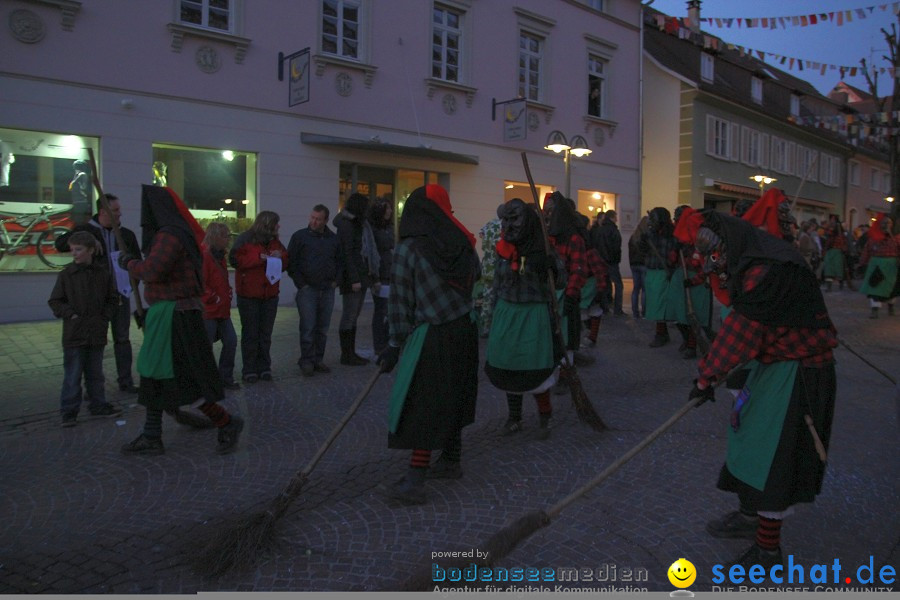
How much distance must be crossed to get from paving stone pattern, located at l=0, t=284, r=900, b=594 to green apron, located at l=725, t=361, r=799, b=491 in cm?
54

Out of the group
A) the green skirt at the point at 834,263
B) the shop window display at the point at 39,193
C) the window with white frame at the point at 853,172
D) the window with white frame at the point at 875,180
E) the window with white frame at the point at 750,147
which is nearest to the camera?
the shop window display at the point at 39,193

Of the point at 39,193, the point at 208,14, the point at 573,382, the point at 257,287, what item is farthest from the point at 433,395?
the point at 208,14

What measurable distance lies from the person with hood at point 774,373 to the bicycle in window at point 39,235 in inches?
397

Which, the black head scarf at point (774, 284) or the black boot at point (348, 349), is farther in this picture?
the black boot at point (348, 349)

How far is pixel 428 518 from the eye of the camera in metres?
3.87

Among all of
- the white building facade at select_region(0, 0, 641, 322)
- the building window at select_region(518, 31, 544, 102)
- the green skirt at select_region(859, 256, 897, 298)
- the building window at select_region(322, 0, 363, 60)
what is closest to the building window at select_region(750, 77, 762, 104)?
the white building facade at select_region(0, 0, 641, 322)

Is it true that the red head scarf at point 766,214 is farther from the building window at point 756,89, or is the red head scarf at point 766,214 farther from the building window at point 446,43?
the building window at point 756,89

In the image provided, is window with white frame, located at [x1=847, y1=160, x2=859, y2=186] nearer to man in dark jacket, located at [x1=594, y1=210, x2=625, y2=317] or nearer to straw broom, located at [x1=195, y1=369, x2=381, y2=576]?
man in dark jacket, located at [x1=594, y1=210, x2=625, y2=317]

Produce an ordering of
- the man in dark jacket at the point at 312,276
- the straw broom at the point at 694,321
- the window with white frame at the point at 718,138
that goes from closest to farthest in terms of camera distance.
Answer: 1. the man in dark jacket at the point at 312,276
2. the straw broom at the point at 694,321
3. the window with white frame at the point at 718,138

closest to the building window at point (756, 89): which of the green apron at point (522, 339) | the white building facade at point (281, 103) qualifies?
the white building facade at point (281, 103)

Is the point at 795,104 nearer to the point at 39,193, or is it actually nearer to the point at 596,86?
the point at 596,86

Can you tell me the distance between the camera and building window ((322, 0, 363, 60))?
13.4 meters

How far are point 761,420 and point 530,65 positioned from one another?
51.1ft

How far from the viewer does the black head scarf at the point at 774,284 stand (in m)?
3.14
